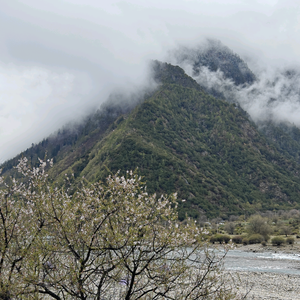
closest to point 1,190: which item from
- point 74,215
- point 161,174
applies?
point 74,215

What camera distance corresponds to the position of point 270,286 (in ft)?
113

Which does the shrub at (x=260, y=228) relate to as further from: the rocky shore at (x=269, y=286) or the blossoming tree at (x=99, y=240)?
the blossoming tree at (x=99, y=240)

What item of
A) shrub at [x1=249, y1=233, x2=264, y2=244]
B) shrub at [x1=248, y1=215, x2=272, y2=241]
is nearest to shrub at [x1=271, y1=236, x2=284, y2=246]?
shrub at [x1=249, y1=233, x2=264, y2=244]

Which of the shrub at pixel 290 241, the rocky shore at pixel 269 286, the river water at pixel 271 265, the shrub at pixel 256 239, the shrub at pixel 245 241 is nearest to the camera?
the rocky shore at pixel 269 286

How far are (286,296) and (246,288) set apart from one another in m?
4.59

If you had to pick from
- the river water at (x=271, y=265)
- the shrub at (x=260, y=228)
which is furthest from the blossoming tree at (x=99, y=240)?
the shrub at (x=260, y=228)

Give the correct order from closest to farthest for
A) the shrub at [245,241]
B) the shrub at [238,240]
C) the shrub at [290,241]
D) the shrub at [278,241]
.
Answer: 1. the shrub at [290,241]
2. the shrub at [278,241]
3. the shrub at [245,241]
4. the shrub at [238,240]

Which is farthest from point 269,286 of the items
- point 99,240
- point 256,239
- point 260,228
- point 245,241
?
point 260,228

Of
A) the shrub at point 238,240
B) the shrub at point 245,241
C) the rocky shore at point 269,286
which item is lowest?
the shrub at point 238,240

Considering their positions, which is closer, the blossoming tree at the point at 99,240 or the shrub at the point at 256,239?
the blossoming tree at the point at 99,240

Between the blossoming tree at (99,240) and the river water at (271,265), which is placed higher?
the blossoming tree at (99,240)

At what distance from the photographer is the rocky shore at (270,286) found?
30.0 metres

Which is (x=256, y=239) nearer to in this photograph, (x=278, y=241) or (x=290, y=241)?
(x=278, y=241)

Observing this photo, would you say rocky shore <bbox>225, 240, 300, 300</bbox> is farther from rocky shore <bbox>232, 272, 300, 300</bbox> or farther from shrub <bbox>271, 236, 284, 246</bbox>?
shrub <bbox>271, 236, 284, 246</bbox>
